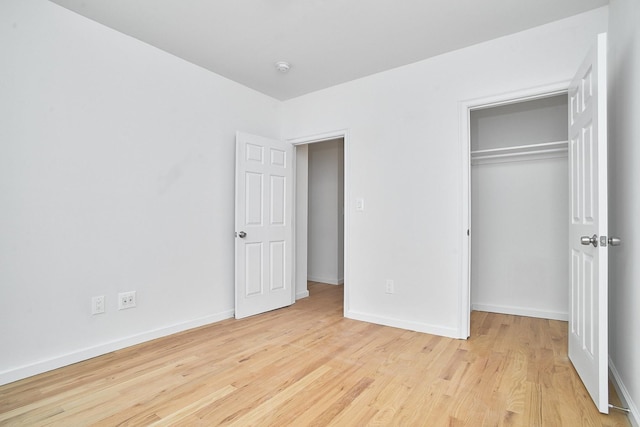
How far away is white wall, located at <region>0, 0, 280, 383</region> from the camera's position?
7.18 feet

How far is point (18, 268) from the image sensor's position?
2.18 m

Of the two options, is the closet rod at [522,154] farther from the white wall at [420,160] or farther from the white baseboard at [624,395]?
the white baseboard at [624,395]

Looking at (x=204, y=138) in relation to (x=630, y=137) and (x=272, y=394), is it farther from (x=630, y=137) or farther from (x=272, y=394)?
(x=630, y=137)

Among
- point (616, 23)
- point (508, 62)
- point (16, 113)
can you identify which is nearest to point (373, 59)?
point (508, 62)

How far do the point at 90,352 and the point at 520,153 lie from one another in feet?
13.7

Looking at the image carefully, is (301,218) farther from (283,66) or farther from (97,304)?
(97,304)

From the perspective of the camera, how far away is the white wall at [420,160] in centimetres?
265

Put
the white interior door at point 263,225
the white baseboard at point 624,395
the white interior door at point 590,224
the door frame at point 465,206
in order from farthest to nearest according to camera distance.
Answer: the white interior door at point 263,225
the door frame at point 465,206
the white interior door at point 590,224
the white baseboard at point 624,395

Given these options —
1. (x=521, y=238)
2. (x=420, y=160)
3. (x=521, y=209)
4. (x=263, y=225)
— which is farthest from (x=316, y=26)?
(x=521, y=238)

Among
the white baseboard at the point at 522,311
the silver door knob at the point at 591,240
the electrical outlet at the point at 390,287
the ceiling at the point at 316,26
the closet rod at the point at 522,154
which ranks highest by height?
the ceiling at the point at 316,26

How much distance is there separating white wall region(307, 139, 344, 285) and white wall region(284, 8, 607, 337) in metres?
1.74

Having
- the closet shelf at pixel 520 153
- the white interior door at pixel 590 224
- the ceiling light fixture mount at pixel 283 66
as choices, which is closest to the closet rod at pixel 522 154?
the closet shelf at pixel 520 153

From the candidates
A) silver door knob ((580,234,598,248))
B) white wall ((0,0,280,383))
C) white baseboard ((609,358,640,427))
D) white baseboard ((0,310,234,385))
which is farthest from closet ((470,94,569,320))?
white baseboard ((0,310,234,385))

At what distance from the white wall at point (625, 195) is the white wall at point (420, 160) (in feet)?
1.52
